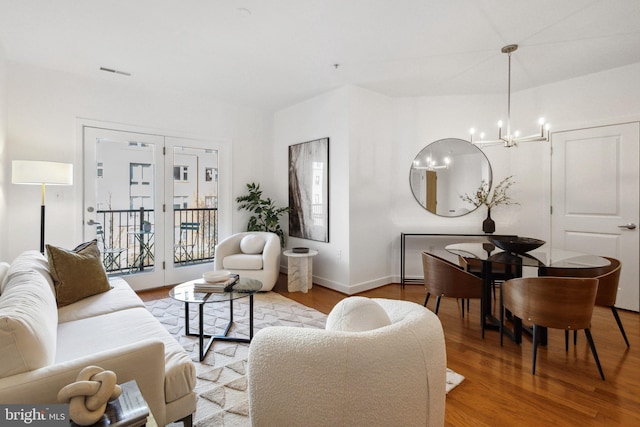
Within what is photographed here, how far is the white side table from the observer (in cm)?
412

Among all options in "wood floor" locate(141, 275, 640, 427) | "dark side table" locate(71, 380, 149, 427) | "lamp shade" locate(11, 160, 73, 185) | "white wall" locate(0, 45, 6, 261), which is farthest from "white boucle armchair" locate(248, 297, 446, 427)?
"white wall" locate(0, 45, 6, 261)

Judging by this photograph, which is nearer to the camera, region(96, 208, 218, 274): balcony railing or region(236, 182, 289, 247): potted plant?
region(96, 208, 218, 274): balcony railing

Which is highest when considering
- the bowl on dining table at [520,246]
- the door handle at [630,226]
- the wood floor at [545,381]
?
the door handle at [630,226]

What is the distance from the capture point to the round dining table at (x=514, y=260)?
7.92 feet

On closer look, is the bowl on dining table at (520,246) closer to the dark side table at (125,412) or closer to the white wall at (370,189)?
the white wall at (370,189)

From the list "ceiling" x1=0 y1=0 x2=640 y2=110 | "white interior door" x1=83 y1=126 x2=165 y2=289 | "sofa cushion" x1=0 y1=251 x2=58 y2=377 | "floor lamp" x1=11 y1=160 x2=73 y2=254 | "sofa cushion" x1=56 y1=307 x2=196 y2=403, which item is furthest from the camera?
"white interior door" x1=83 y1=126 x2=165 y2=289

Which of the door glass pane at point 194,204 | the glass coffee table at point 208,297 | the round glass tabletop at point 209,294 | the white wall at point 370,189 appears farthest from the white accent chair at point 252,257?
the round glass tabletop at point 209,294

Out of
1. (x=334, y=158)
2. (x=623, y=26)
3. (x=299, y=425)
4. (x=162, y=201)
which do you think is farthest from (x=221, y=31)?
(x=623, y=26)

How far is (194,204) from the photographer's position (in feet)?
15.1

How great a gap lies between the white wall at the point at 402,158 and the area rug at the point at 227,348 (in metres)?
1.04

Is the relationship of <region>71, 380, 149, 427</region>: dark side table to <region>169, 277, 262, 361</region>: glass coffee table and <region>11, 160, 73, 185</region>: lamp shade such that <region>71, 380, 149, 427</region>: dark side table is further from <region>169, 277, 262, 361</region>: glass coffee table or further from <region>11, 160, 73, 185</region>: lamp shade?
<region>11, 160, 73, 185</region>: lamp shade

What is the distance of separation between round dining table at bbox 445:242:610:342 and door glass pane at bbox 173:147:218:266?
3.43 meters

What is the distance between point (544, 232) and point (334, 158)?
2.87m

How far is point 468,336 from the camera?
2.77m
